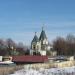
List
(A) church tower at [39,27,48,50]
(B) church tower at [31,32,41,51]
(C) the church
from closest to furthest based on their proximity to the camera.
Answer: (C) the church, (B) church tower at [31,32,41,51], (A) church tower at [39,27,48,50]

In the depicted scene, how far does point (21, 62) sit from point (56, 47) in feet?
188

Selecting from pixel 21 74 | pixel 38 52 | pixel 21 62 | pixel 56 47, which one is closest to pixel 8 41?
pixel 56 47

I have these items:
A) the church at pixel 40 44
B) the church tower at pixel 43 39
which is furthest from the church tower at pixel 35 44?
the church tower at pixel 43 39

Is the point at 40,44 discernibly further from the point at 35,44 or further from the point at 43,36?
the point at 35,44

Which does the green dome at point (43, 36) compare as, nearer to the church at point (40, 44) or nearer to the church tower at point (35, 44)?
the church at point (40, 44)

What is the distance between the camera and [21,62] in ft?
192

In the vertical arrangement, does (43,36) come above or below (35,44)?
above

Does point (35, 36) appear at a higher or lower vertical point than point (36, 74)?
higher

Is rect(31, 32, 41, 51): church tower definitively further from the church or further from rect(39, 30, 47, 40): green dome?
rect(39, 30, 47, 40): green dome

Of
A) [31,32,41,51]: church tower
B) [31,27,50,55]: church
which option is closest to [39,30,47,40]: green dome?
[31,27,50,55]: church

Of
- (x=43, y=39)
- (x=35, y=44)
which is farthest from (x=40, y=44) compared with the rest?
Answer: (x=35, y=44)

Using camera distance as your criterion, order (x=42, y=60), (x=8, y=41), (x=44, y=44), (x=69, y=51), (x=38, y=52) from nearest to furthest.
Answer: (x=42, y=60)
(x=38, y=52)
(x=44, y=44)
(x=69, y=51)
(x=8, y=41)

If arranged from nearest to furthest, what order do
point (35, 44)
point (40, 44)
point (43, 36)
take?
point (35, 44) < point (40, 44) < point (43, 36)

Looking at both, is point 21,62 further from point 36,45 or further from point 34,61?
point 36,45
